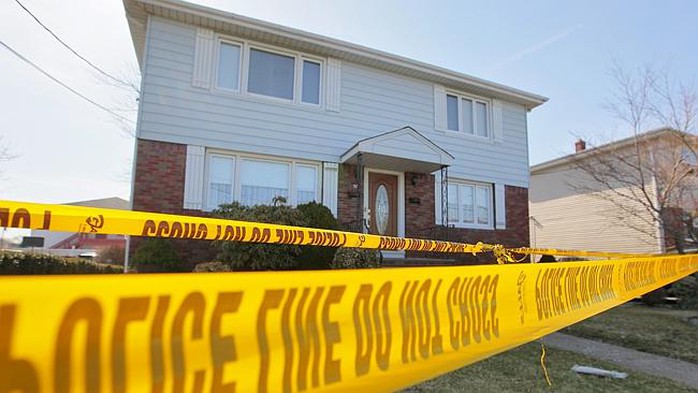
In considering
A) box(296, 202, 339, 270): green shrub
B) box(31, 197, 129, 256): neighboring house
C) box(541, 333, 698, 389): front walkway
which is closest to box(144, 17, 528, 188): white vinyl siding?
box(296, 202, 339, 270): green shrub

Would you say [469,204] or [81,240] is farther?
[81,240]

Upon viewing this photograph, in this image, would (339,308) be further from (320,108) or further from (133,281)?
(320,108)

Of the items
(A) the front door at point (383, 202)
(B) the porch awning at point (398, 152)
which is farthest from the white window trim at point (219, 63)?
(A) the front door at point (383, 202)

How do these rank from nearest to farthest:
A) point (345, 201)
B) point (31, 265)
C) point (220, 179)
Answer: point (31, 265)
point (220, 179)
point (345, 201)

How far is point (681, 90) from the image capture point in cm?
1177

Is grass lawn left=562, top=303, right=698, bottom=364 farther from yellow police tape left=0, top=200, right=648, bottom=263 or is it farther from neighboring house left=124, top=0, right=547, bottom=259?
yellow police tape left=0, top=200, right=648, bottom=263

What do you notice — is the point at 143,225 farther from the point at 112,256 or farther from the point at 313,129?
the point at 112,256

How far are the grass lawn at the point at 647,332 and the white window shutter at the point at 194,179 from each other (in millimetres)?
7616

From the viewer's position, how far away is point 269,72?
10.4 m

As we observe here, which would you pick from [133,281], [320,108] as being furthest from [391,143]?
[133,281]

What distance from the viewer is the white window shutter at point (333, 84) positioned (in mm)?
10891

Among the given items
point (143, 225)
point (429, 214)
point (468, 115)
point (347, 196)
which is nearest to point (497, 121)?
point (468, 115)

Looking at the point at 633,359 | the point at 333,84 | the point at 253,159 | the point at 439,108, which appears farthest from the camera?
the point at 439,108

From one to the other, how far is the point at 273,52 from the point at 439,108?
503 centimetres
